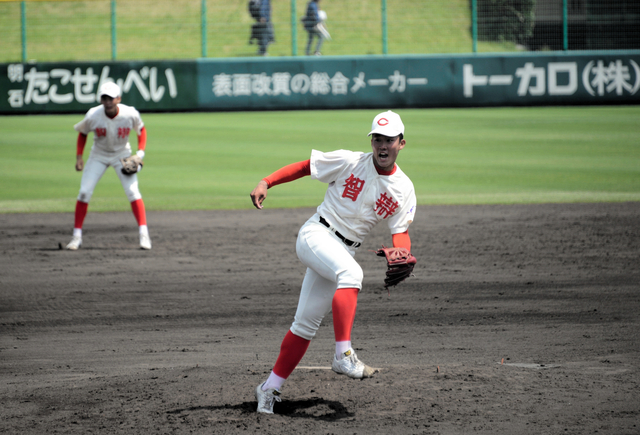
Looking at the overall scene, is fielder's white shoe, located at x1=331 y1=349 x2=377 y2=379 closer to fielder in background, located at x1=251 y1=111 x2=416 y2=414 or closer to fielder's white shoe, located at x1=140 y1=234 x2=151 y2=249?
fielder in background, located at x1=251 y1=111 x2=416 y2=414

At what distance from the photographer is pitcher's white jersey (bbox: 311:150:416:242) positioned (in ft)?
14.0

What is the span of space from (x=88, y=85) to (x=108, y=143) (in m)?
13.2

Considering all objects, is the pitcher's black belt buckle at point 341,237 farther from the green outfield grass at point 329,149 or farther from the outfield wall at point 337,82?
the outfield wall at point 337,82

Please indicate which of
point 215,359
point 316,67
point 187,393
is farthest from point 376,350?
point 316,67

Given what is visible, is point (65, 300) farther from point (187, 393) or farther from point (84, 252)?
point (187, 393)

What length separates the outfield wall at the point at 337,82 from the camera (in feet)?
69.6

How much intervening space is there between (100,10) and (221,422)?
31.8 metres

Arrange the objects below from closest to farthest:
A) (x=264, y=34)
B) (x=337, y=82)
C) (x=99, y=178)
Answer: (x=99, y=178) → (x=337, y=82) → (x=264, y=34)

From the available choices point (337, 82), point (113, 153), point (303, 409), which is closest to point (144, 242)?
point (113, 153)

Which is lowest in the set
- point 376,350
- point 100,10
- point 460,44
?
point 376,350

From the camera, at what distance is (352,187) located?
4289 mm

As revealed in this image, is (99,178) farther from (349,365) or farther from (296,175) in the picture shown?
(349,365)

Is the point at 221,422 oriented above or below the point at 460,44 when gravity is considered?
below

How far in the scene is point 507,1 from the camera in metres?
25.0
